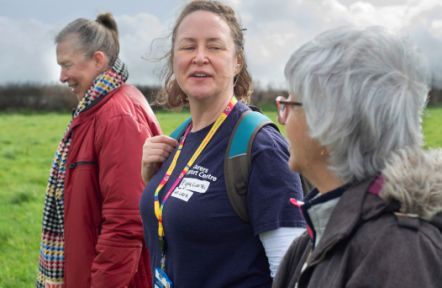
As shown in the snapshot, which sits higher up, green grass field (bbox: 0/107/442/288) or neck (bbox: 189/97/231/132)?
neck (bbox: 189/97/231/132)

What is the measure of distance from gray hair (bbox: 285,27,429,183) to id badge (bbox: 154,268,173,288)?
1.18 meters

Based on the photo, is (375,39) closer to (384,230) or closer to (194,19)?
(384,230)

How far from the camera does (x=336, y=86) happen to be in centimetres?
181

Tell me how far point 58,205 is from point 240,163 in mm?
1768

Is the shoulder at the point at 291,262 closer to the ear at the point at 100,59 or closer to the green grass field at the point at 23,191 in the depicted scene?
the green grass field at the point at 23,191

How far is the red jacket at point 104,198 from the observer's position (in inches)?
144

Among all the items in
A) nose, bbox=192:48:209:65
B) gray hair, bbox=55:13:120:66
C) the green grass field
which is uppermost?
nose, bbox=192:48:209:65

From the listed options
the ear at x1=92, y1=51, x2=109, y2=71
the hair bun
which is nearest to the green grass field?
the ear at x1=92, y1=51, x2=109, y2=71

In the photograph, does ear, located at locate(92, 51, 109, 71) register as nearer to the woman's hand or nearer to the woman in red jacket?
the woman in red jacket

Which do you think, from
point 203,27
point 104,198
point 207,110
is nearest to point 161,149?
point 207,110

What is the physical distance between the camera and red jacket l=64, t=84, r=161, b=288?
366cm

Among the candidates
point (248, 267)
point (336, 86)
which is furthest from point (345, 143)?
point (248, 267)

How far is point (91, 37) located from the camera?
4.13 m

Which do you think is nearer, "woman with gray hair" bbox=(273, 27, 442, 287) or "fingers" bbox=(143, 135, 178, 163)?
"woman with gray hair" bbox=(273, 27, 442, 287)
